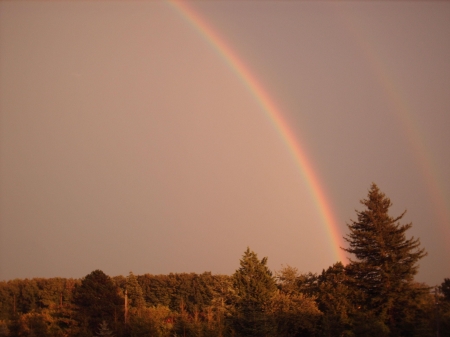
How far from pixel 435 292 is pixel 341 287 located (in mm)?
7811

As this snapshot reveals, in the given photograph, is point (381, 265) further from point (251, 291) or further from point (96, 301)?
point (96, 301)

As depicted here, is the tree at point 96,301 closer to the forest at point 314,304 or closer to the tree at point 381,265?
the forest at point 314,304

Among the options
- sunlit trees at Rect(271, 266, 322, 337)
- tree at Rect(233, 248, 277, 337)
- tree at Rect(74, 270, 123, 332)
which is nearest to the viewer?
tree at Rect(233, 248, 277, 337)

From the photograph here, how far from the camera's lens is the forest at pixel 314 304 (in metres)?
40.3

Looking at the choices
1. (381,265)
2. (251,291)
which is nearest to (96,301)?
(251,291)

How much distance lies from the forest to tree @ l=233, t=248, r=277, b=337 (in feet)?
0.25

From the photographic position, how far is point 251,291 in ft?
133

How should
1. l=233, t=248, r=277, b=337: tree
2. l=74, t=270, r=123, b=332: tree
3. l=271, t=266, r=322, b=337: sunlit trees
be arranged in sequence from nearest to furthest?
1. l=233, t=248, r=277, b=337: tree
2. l=271, t=266, r=322, b=337: sunlit trees
3. l=74, t=270, r=123, b=332: tree

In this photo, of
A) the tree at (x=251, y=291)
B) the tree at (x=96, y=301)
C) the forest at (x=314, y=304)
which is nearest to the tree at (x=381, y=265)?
the forest at (x=314, y=304)

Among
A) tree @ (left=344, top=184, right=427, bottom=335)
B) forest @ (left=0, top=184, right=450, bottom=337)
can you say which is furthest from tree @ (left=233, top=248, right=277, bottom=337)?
tree @ (left=344, top=184, right=427, bottom=335)

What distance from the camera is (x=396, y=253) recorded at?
44.5 m

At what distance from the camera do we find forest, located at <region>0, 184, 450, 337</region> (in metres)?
40.3

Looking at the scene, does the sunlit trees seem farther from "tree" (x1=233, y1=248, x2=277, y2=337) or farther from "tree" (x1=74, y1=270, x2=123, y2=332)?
"tree" (x1=74, y1=270, x2=123, y2=332)

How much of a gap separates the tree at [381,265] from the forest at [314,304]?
3.1 inches
